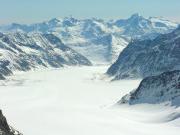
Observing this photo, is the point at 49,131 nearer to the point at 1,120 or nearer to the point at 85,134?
the point at 85,134

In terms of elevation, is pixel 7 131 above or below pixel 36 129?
above

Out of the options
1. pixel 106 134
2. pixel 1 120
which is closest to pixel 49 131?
pixel 106 134

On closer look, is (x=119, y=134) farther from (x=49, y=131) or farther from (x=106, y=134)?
(x=49, y=131)

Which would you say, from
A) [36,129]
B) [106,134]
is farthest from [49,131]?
[106,134]

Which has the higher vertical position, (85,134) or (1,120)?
(1,120)

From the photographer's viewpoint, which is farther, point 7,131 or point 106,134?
point 106,134

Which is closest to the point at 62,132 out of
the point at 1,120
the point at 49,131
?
the point at 49,131

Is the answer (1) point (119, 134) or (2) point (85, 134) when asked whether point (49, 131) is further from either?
(1) point (119, 134)

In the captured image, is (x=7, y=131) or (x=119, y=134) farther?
(x=119, y=134)
